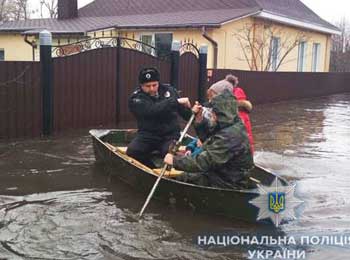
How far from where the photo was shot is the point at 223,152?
17.1 feet

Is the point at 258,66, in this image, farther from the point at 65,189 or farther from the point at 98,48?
the point at 65,189

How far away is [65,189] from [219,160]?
2.60m

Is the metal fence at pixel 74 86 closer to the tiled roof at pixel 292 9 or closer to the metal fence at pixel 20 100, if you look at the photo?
the metal fence at pixel 20 100

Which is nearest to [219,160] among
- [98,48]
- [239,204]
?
[239,204]

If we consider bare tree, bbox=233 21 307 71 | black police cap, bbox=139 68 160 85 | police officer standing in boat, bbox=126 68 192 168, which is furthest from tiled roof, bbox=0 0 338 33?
black police cap, bbox=139 68 160 85

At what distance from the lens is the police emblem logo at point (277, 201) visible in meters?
5.06

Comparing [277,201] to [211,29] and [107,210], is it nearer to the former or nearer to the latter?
[107,210]

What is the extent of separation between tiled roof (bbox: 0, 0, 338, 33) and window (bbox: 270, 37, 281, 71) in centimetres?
127

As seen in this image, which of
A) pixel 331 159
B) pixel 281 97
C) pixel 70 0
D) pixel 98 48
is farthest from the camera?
pixel 70 0

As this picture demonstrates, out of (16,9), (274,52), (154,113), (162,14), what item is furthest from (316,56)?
(16,9)

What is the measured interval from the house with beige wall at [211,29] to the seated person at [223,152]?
47.8 feet

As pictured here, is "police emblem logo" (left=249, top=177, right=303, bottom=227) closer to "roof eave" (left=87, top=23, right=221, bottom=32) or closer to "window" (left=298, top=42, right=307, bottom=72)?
"roof eave" (left=87, top=23, right=221, bottom=32)

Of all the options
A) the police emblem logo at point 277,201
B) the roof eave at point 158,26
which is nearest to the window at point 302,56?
the roof eave at point 158,26

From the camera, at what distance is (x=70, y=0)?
2756 cm
